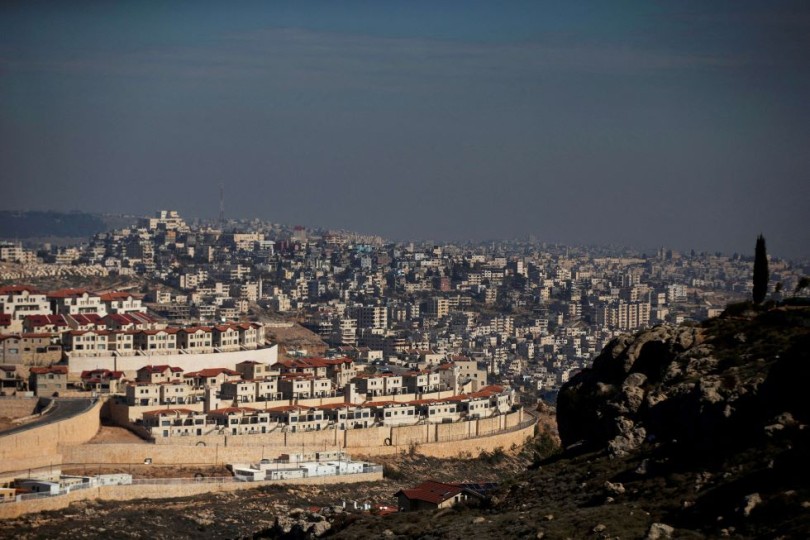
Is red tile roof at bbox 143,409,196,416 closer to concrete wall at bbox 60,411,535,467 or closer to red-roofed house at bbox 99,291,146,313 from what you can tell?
concrete wall at bbox 60,411,535,467

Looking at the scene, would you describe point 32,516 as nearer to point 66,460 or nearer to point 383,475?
point 66,460

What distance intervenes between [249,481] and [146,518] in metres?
3.48

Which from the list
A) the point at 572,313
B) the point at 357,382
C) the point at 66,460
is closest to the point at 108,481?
the point at 66,460

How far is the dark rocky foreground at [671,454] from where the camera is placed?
15.6m

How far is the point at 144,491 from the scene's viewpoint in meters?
32.0

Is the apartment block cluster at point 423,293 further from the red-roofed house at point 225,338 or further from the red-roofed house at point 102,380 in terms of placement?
the red-roofed house at point 102,380

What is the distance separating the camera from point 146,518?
1199 inches

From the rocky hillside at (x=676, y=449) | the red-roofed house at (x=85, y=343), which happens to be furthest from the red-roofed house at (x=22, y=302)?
the rocky hillside at (x=676, y=449)

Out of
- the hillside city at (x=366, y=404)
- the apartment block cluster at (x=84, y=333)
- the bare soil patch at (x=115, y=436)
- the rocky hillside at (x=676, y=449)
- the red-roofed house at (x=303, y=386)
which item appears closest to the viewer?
the rocky hillside at (x=676, y=449)

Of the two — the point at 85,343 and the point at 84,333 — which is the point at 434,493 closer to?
the point at 85,343

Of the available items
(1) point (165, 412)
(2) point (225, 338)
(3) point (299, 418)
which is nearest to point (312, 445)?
(3) point (299, 418)

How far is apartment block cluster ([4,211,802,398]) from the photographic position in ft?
220

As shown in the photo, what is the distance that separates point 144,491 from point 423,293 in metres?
60.3

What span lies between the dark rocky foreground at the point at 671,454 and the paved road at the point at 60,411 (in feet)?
38.7
